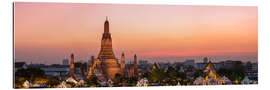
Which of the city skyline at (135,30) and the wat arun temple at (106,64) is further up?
the city skyline at (135,30)

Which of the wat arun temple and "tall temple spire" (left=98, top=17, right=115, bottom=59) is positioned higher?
"tall temple spire" (left=98, top=17, right=115, bottom=59)

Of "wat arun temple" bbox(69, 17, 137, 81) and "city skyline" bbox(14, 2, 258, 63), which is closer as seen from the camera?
"city skyline" bbox(14, 2, 258, 63)

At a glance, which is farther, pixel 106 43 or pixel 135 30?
pixel 135 30

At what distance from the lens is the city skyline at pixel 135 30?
20.9ft

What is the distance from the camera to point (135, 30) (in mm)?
6633

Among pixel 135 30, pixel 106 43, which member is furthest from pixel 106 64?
pixel 135 30

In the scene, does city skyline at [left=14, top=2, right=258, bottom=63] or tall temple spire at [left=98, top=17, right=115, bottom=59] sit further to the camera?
tall temple spire at [left=98, top=17, right=115, bottom=59]

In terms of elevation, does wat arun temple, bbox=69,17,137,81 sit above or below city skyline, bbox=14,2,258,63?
below

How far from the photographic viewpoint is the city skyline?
6.37 metres

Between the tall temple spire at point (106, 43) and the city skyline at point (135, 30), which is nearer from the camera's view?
the city skyline at point (135, 30)

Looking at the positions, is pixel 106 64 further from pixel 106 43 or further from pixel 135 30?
pixel 135 30

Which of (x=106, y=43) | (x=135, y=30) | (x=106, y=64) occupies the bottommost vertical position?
(x=106, y=64)
